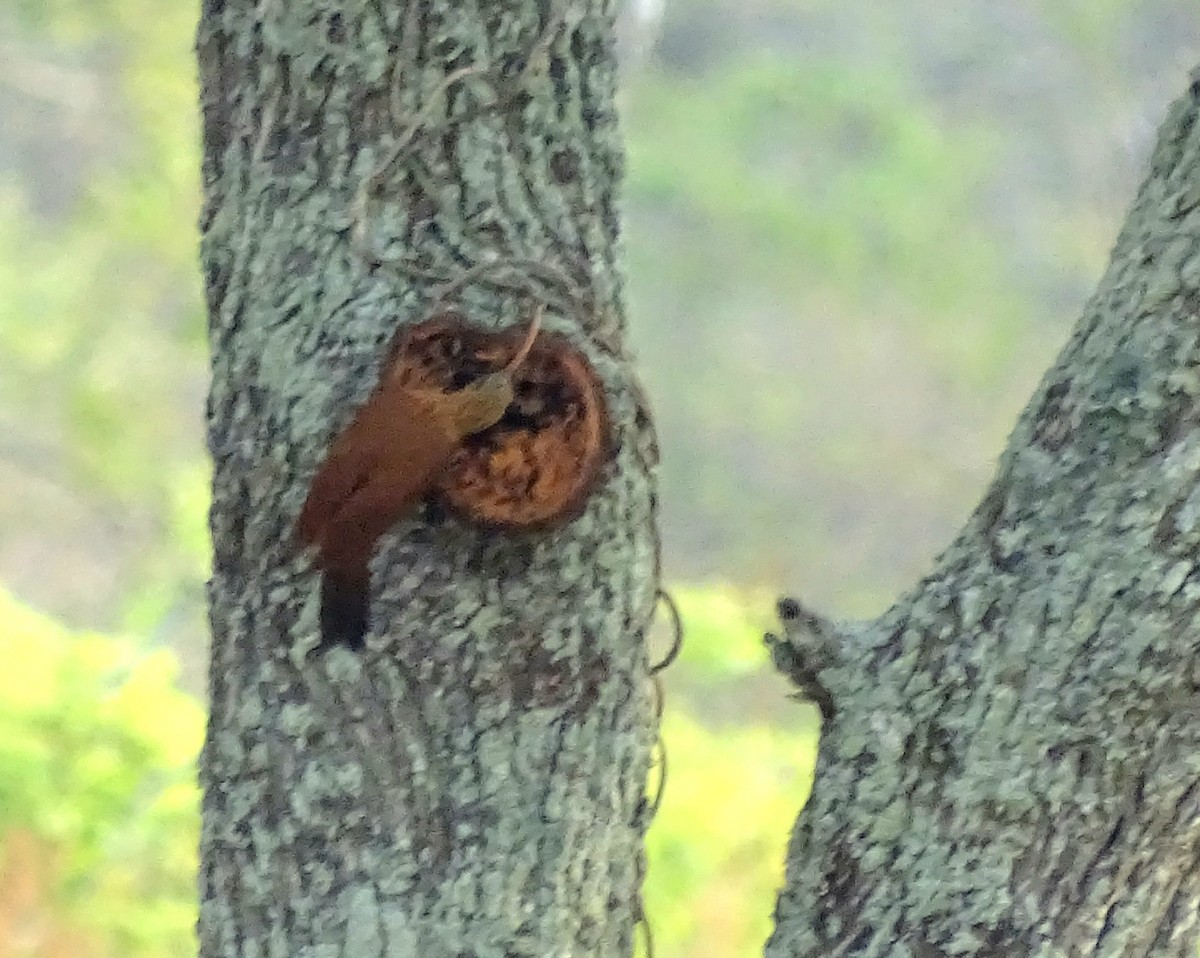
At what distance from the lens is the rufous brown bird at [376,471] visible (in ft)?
2.12

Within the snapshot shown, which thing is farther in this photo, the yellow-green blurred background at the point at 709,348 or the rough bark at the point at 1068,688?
the yellow-green blurred background at the point at 709,348

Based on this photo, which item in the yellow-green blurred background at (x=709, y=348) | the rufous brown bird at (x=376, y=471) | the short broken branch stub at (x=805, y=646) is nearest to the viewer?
the rufous brown bird at (x=376, y=471)

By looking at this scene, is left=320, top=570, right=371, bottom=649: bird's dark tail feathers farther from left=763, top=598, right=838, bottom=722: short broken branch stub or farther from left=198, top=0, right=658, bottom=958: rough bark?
left=763, top=598, right=838, bottom=722: short broken branch stub

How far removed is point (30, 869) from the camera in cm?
160

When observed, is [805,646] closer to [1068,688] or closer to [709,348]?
[1068,688]

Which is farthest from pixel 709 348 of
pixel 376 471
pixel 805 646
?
pixel 376 471

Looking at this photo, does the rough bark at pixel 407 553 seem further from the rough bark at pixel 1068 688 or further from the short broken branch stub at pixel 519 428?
the rough bark at pixel 1068 688

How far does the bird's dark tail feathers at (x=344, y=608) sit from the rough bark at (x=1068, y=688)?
313mm

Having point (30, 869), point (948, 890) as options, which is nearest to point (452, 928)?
point (948, 890)

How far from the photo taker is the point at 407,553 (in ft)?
2.31

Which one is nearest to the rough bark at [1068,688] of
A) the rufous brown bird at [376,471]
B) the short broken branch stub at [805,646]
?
the short broken branch stub at [805,646]

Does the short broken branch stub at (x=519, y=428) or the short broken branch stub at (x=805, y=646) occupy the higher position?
the short broken branch stub at (x=519, y=428)

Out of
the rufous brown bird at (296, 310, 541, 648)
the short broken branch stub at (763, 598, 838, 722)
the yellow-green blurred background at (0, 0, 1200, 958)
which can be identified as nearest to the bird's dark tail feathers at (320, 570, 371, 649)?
the rufous brown bird at (296, 310, 541, 648)

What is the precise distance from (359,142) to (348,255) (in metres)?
0.07
